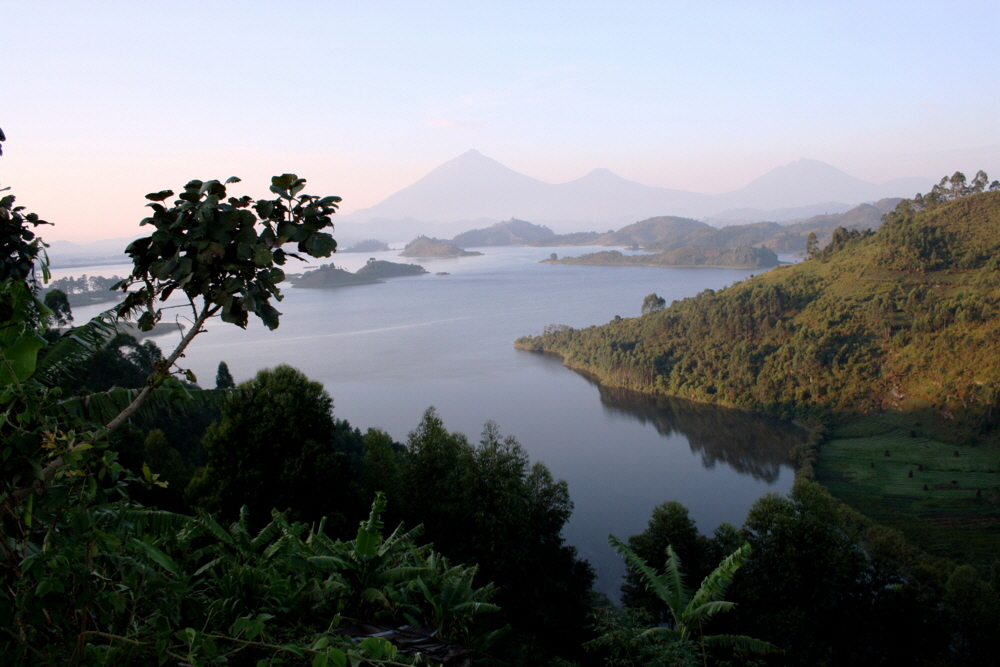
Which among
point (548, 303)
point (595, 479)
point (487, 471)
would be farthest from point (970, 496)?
point (548, 303)

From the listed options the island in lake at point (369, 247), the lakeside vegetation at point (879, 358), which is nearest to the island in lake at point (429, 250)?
the island in lake at point (369, 247)

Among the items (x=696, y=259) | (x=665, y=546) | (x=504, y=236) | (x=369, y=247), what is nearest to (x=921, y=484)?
(x=665, y=546)

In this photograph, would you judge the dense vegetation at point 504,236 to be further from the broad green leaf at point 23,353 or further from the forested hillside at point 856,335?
the broad green leaf at point 23,353

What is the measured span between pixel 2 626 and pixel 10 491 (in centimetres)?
33

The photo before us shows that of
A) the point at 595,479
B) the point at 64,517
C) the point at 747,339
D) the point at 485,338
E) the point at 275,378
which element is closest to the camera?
the point at 64,517

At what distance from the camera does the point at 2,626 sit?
4.87 feet

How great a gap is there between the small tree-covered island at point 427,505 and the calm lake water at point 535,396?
158 inches

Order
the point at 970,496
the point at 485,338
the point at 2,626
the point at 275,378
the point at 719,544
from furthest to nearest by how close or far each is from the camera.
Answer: the point at 485,338, the point at 970,496, the point at 719,544, the point at 275,378, the point at 2,626

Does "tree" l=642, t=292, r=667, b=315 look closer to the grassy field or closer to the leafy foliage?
the grassy field

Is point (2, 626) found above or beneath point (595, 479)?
above

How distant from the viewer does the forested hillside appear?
32250mm

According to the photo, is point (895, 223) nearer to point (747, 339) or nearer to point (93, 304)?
point (747, 339)

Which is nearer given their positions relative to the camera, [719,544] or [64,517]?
[64,517]

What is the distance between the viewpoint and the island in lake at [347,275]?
3177 inches
